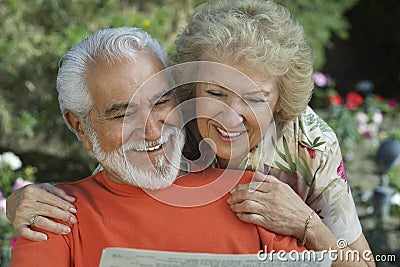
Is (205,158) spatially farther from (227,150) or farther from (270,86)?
(270,86)

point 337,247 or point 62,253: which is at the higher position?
point 62,253

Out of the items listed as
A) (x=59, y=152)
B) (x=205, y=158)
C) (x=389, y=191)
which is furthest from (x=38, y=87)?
(x=205, y=158)

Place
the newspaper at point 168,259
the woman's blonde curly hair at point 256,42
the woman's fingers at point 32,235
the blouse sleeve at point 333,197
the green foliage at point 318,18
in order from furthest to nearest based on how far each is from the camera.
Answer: the green foliage at point 318,18
the blouse sleeve at point 333,197
the woman's blonde curly hair at point 256,42
the woman's fingers at point 32,235
the newspaper at point 168,259

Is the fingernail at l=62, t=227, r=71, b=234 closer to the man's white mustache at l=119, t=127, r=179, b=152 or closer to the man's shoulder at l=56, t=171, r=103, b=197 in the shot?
the man's shoulder at l=56, t=171, r=103, b=197

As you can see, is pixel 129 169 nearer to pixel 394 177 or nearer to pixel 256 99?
pixel 256 99

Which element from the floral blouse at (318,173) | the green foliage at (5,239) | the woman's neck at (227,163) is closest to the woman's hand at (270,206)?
the woman's neck at (227,163)

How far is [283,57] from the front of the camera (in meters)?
1.86

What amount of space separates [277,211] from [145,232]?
37cm

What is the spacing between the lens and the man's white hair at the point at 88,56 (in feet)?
5.91

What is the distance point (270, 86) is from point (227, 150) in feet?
0.75

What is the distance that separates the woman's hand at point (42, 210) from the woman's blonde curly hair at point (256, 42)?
52cm

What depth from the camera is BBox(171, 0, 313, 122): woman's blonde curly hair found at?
1.83m

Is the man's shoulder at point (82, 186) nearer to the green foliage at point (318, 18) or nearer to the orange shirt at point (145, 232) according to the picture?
the orange shirt at point (145, 232)

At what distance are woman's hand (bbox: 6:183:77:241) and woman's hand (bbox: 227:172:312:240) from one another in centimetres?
45
